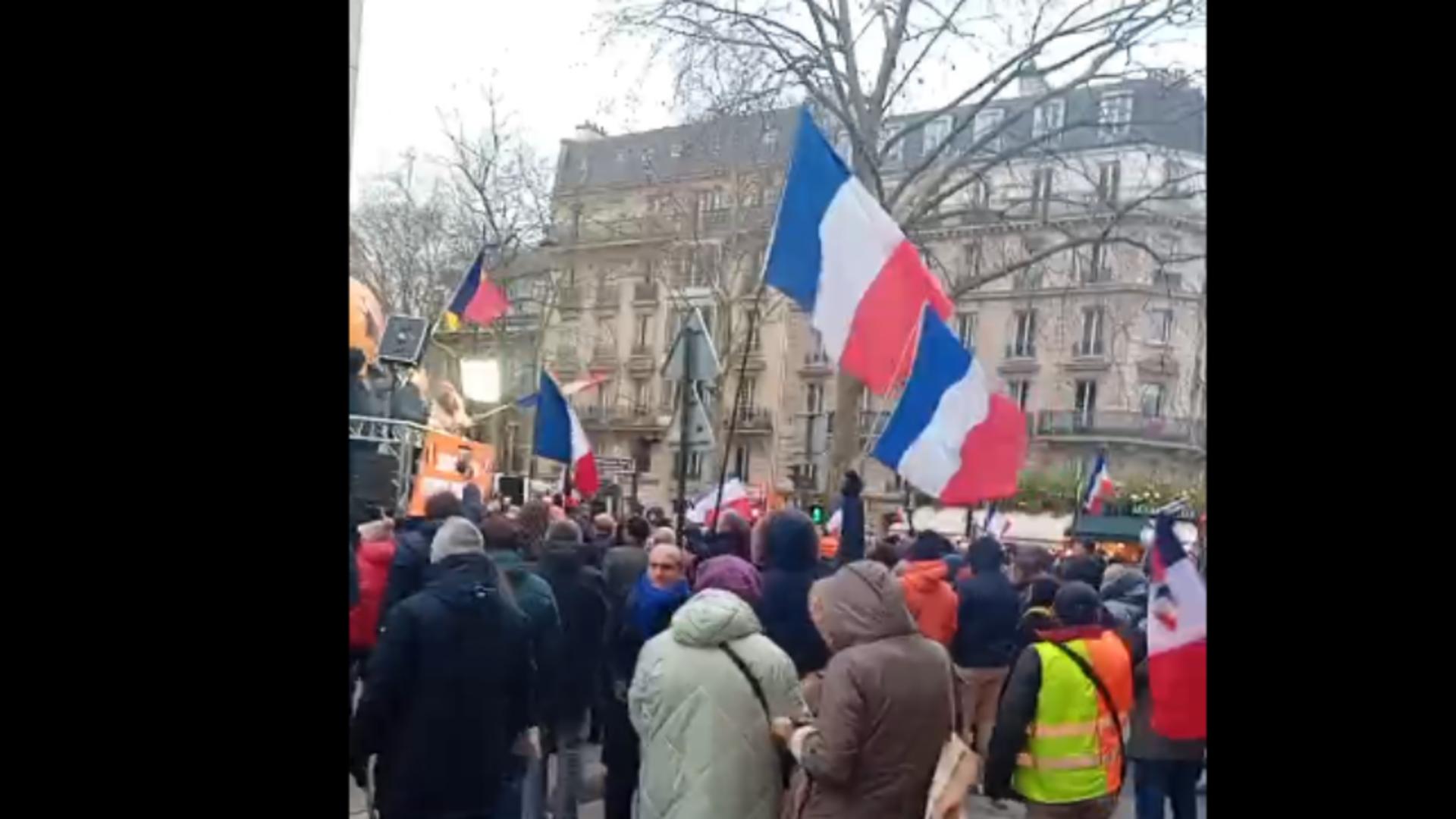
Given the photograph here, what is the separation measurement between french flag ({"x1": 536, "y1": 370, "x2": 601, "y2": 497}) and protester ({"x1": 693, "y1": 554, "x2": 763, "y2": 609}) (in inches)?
68.0

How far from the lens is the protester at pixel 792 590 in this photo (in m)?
5.03

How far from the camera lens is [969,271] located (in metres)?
9.96

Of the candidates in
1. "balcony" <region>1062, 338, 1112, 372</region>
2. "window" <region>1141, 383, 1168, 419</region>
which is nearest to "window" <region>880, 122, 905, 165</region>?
"balcony" <region>1062, 338, 1112, 372</region>

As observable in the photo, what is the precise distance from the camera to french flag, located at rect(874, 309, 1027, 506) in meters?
4.55

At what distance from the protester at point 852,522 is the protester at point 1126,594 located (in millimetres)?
943

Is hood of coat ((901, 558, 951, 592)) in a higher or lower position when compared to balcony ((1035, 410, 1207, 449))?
lower

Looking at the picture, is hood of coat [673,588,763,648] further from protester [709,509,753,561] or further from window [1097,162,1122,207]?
window [1097,162,1122,207]
